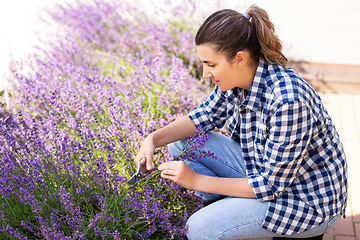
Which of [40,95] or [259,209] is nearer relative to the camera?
[259,209]

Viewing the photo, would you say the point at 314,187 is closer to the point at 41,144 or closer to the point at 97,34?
the point at 41,144

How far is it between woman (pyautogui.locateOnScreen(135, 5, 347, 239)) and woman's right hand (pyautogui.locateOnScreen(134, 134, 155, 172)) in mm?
197

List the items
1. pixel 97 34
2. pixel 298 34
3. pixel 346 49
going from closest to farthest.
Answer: pixel 97 34 < pixel 346 49 < pixel 298 34

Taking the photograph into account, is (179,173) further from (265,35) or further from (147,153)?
(265,35)

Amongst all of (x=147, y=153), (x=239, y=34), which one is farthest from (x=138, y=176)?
(x=239, y=34)

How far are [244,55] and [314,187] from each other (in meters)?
0.75

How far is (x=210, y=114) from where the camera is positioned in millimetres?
A: 2303

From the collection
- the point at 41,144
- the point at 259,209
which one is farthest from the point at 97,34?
the point at 259,209

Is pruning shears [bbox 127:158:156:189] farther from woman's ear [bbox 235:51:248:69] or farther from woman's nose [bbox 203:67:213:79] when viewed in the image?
woman's ear [bbox 235:51:248:69]

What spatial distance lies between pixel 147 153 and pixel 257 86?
73 centimetres

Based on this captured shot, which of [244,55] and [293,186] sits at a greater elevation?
[244,55]

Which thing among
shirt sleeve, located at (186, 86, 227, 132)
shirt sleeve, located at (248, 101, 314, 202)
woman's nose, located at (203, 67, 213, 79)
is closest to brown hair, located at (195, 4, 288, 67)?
woman's nose, located at (203, 67, 213, 79)

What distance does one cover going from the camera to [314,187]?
5.84ft

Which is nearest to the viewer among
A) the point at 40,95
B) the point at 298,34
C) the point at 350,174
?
the point at 40,95
